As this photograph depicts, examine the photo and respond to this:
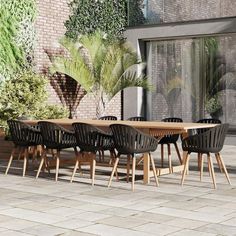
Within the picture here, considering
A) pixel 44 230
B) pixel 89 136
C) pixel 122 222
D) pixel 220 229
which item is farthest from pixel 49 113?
pixel 220 229

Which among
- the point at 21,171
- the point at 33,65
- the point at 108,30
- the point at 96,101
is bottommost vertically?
the point at 21,171

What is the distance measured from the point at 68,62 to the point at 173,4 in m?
3.58

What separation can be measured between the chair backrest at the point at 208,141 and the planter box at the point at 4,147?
4723 millimetres

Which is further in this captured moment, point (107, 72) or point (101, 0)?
point (101, 0)

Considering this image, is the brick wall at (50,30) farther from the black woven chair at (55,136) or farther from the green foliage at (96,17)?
the black woven chair at (55,136)

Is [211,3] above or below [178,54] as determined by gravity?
above

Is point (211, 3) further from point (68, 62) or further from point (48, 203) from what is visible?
point (48, 203)

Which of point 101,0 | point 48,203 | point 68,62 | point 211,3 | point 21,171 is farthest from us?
point 101,0

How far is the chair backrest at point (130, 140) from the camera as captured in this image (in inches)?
281

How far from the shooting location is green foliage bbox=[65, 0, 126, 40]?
13906 millimetres

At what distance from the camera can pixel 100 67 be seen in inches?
514

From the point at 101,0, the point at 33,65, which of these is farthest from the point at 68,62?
the point at 101,0

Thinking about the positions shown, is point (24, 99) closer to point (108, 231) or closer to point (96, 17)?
point (96, 17)

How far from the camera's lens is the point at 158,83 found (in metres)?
15.1
